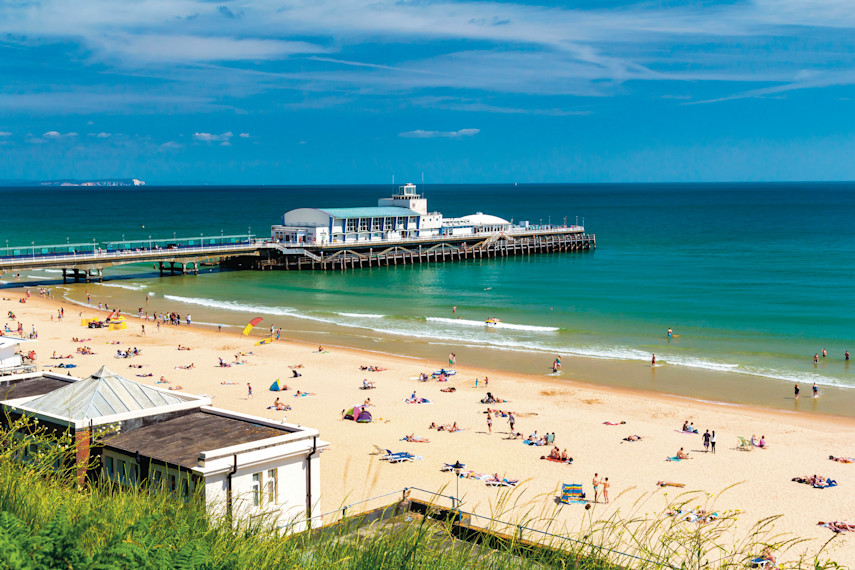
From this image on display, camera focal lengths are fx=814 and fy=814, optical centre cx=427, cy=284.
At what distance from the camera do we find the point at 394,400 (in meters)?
32.5

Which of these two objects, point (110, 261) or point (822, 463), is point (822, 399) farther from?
point (110, 261)

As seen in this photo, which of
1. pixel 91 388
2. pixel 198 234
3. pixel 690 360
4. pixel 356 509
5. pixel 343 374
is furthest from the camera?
pixel 198 234

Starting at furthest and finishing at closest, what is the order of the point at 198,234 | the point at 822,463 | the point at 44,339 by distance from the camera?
the point at 198,234 → the point at 44,339 → the point at 822,463

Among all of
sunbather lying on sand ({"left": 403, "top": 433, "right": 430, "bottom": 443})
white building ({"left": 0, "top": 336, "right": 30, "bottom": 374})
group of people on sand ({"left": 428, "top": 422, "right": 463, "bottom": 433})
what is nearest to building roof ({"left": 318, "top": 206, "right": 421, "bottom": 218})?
white building ({"left": 0, "top": 336, "right": 30, "bottom": 374})

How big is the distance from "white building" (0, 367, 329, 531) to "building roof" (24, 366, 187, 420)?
0.07ft

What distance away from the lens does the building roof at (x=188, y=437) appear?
15.5 m

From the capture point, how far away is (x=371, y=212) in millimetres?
89000

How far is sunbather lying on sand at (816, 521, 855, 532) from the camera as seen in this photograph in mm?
19844

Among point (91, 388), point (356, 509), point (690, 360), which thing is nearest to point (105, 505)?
point (91, 388)

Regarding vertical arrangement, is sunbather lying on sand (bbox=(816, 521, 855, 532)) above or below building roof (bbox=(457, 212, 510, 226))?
below

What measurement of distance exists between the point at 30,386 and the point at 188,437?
6.86 m

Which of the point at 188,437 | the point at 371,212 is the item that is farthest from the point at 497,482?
the point at 371,212

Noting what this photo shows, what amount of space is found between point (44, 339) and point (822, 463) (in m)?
38.2

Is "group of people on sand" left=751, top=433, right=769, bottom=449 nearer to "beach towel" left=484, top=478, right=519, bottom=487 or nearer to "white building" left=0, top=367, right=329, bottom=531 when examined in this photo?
"beach towel" left=484, top=478, right=519, bottom=487
